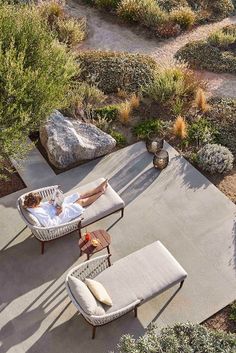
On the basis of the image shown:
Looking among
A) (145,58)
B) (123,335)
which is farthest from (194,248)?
(145,58)

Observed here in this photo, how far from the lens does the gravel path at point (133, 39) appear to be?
50.1 ft

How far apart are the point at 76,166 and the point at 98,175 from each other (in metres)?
0.63

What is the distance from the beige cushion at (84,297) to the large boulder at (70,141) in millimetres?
3935

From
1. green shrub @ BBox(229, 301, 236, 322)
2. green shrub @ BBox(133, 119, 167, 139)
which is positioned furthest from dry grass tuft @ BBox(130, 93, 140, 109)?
green shrub @ BBox(229, 301, 236, 322)

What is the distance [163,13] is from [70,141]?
26.5ft

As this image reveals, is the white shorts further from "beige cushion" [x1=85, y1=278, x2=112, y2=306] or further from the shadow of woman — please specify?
"beige cushion" [x1=85, y1=278, x2=112, y2=306]

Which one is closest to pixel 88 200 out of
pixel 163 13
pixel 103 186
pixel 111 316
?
pixel 103 186

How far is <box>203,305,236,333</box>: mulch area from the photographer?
860 cm

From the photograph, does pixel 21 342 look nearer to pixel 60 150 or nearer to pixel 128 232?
pixel 128 232

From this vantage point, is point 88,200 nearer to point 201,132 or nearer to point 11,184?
point 11,184

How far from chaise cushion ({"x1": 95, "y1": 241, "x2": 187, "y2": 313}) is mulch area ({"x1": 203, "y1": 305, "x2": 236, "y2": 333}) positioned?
91 cm

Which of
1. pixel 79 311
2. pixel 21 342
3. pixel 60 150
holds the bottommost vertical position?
pixel 21 342

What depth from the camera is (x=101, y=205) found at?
986 centimetres

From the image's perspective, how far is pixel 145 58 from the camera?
15078 millimetres
